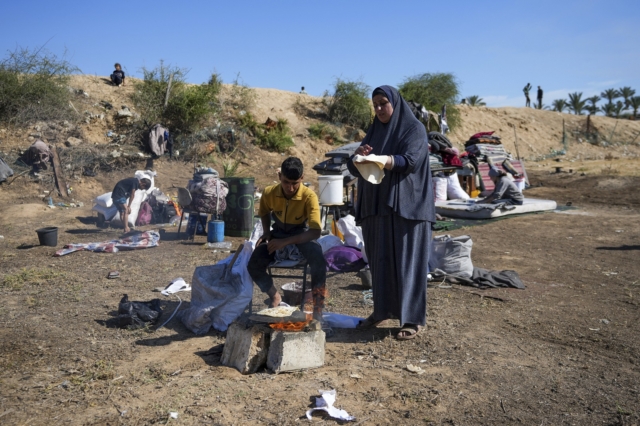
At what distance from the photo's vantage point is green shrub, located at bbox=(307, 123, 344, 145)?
22.4 metres

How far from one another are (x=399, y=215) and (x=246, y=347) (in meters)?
1.46

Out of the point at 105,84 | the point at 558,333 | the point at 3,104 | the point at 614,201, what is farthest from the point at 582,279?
the point at 105,84

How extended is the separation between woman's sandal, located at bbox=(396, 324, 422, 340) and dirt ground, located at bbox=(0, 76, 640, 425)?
6 centimetres

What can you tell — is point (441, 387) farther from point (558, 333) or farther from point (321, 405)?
point (558, 333)

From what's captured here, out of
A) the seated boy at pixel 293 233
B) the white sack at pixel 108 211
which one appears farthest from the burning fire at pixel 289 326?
the white sack at pixel 108 211

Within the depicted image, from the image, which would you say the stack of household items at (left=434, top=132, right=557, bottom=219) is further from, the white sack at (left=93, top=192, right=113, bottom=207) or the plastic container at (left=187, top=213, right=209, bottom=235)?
the white sack at (left=93, top=192, right=113, bottom=207)

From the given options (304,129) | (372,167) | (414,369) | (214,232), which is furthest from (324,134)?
(414,369)

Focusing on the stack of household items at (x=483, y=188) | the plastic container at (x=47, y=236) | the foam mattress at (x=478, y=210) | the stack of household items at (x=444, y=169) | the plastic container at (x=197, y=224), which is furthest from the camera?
the stack of household items at (x=444, y=169)

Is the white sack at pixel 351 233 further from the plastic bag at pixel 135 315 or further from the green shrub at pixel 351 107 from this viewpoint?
the green shrub at pixel 351 107

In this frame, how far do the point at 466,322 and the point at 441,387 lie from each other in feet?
4.68

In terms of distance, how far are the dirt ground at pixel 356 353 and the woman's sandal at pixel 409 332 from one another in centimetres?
6

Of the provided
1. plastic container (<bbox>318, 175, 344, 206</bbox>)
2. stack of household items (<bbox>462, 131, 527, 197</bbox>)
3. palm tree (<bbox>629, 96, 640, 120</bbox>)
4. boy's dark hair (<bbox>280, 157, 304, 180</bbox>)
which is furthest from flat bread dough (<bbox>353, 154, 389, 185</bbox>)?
palm tree (<bbox>629, 96, 640, 120</bbox>)

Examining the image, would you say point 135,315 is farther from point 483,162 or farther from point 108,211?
point 483,162

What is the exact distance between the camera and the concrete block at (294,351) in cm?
360
